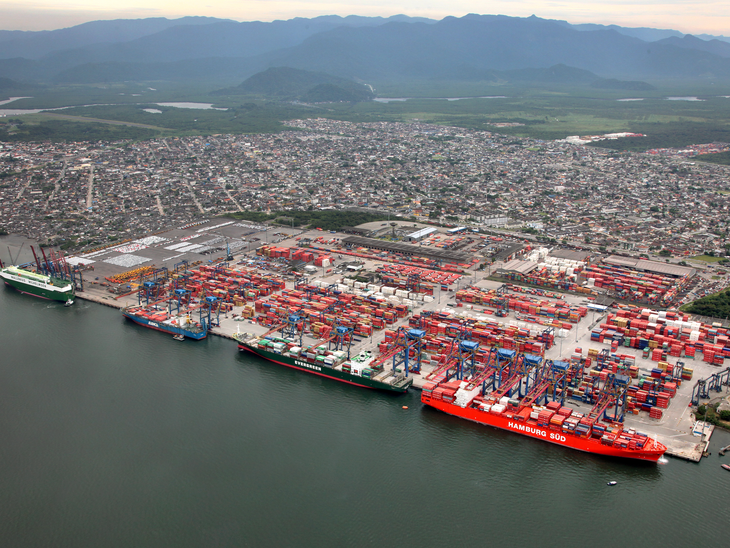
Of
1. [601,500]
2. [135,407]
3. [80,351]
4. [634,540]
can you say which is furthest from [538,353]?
[80,351]

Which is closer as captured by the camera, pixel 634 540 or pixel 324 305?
pixel 634 540

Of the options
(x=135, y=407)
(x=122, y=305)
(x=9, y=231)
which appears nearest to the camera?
(x=135, y=407)

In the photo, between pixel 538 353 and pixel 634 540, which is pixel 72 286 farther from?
pixel 634 540

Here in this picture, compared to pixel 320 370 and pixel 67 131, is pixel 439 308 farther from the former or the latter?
pixel 67 131

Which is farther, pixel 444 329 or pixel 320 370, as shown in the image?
pixel 444 329

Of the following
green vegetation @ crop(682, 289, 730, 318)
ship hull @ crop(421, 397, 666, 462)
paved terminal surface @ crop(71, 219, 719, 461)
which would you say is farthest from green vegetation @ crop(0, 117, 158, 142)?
green vegetation @ crop(682, 289, 730, 318)

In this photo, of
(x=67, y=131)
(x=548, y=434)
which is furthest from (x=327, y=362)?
(x=67, y=131)
